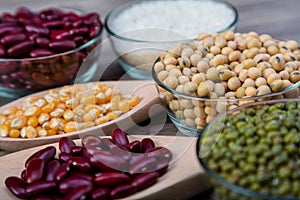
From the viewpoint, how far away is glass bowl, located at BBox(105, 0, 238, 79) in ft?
4.76

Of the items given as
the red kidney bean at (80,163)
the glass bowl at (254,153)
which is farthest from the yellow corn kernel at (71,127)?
the glass bowl at (254,153)

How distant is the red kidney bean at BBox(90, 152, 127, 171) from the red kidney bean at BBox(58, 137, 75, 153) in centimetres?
11

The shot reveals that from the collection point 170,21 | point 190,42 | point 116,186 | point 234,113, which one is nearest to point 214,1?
point 170,21

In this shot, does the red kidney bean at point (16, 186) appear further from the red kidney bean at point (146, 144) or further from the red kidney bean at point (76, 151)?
the red kidney bean at point (146, 144)

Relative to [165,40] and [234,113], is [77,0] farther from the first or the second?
[234,113]

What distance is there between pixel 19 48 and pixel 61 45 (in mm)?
116

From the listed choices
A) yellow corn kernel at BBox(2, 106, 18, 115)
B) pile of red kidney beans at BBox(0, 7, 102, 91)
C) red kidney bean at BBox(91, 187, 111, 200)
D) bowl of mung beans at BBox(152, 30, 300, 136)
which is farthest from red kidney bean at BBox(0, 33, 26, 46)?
red kidney bean at BBox(91, 187, 111, 200)

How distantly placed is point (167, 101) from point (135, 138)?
116mm

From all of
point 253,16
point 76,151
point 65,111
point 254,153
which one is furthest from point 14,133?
point 253,16

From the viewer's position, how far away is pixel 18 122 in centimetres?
127

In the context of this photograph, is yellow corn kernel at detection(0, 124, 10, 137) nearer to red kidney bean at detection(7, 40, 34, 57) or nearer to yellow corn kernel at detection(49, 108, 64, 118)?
yellow corn kernel at detection(49, 108, 64, 118)

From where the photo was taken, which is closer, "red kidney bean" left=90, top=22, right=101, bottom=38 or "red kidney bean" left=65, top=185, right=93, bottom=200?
"red kidney bean" left=65, top=185, right=93, bottom=200

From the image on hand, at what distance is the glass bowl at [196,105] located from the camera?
43.8 inches

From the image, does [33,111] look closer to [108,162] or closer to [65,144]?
[65,144]
